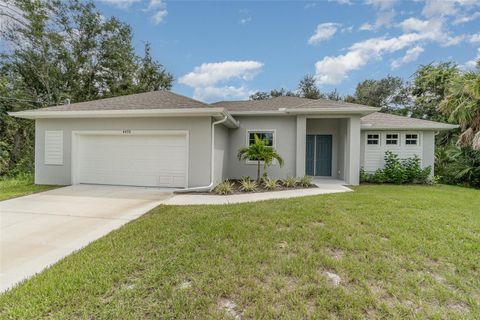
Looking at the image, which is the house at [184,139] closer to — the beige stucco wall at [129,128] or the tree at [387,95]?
the beige stucco wall at [129,128]

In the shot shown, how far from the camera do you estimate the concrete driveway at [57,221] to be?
3.33 meters

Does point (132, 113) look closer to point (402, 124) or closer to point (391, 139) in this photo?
point (391, 139)

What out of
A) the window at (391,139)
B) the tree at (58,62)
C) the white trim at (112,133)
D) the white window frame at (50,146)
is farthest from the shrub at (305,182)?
the tree at (58,62)

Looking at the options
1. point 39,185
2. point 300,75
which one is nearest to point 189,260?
point 39,185

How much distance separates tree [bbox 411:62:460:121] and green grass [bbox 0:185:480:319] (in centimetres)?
1892

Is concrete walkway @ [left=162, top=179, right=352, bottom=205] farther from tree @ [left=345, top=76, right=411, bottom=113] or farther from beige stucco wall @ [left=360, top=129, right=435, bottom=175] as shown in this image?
tree @ [left=345, top=76, right=411, bottom=113]

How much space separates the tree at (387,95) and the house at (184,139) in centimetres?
1492

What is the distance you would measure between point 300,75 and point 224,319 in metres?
26.3

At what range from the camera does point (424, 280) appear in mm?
2797

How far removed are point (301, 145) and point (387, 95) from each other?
1991 centimetres

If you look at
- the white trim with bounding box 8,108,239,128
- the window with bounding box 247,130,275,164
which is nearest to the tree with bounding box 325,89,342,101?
the window with bounding box 247,130,275,164

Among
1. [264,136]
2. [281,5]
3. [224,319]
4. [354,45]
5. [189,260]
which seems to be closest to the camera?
[224,319]

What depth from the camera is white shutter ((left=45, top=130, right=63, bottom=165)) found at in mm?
9258

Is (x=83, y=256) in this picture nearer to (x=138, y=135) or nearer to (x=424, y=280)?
(x=424, y=280)
